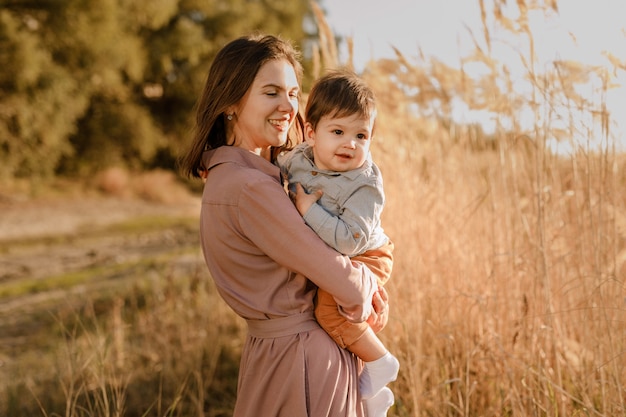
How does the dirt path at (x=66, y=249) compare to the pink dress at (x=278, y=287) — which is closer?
the pink dress at (x=278, y=287)

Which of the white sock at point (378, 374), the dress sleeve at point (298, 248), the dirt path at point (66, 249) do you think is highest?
the dress sleeve at point (298, 248)

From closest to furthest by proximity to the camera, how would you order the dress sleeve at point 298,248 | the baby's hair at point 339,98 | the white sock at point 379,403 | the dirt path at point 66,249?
the dress sleeve at point 298,248, the baby's hair at point 339,98, the white sock at point 379,403, the dirt path at point 66,249

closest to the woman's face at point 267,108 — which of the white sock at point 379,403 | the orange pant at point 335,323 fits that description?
the orange pant at point 335,323

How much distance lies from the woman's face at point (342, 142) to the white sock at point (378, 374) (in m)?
0.49

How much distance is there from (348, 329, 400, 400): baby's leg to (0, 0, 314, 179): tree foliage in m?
8.49

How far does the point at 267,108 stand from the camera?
1.84 m

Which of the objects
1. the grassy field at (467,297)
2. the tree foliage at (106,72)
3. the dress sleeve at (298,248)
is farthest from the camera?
the tree foliage at (106,72)

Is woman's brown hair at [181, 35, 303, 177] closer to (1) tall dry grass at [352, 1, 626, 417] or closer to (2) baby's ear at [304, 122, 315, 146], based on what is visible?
(2) baby's ear at [304, 122, 315, 146]

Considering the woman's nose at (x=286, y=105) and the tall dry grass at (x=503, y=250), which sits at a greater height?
the woman's nose at (x=286, y=105)

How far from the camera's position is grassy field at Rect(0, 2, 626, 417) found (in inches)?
80.6

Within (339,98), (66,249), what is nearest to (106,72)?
(66,249)

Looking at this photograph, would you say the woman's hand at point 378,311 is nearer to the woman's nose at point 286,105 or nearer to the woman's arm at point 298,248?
the woman's arm at point 298,248

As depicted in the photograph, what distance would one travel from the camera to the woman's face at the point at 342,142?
168 centimetres

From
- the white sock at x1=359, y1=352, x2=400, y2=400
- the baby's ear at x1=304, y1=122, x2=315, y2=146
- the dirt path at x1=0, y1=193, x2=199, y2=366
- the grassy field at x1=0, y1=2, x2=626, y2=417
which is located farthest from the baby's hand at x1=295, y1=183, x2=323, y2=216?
the dirt path at x1=0, y1=193, x2=199, y2=366
